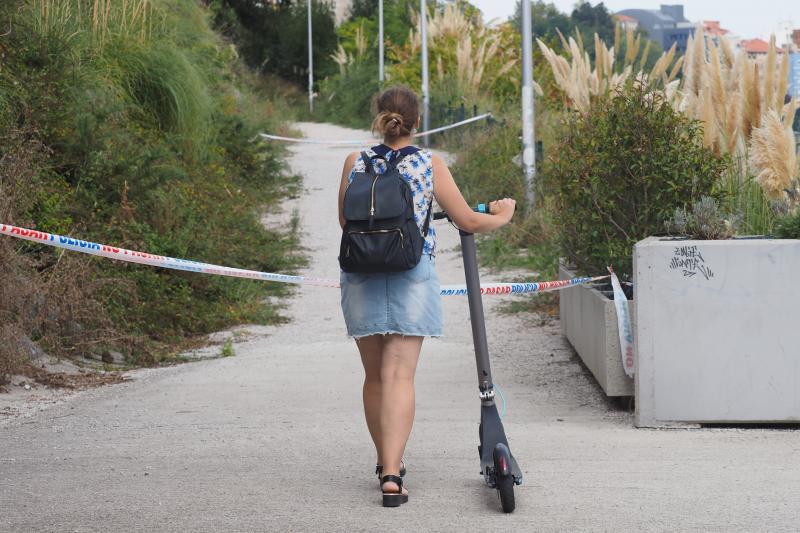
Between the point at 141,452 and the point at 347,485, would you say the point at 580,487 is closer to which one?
the point at 347,485

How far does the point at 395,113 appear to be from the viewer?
17.1ft

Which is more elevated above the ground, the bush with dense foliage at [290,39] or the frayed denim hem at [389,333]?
the bush with dense foliage at [290,39]

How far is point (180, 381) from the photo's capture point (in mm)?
8922

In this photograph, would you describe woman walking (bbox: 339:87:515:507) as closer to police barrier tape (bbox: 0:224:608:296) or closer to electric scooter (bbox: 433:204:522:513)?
electric scooter (bbox: 433:204:522:513)

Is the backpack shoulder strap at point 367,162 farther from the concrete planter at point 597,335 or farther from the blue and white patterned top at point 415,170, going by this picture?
the concrete planter at point 597,335

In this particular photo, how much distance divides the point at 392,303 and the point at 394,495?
794mm

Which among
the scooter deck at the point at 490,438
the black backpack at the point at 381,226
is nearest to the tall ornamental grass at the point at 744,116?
the scooter deck at the point at 490,438

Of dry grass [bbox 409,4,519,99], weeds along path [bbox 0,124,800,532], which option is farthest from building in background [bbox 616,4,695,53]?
weeds along path [bbox 0,124,800,532]

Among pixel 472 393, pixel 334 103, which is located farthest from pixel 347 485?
pixel 334 103

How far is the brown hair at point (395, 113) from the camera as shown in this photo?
519cm

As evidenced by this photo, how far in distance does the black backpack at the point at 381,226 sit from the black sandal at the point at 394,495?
869 millimetres

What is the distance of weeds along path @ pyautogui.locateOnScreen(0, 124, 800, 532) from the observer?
493cm

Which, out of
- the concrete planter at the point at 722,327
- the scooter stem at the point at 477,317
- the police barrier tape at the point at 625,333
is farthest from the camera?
the police barrier tape at the point at 625,333

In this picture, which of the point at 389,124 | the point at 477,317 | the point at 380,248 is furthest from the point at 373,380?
the point at 389,124
